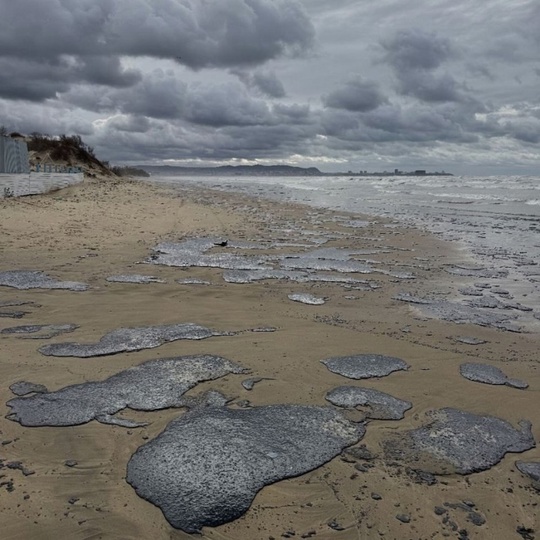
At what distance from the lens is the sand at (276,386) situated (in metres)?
2.36

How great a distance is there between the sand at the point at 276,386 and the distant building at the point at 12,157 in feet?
38.3

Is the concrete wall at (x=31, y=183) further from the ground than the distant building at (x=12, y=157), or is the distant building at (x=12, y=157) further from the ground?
the distant building at (x=12, y=157)

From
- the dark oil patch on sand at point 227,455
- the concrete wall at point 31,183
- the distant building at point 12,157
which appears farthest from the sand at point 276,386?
the distant building at point 12,157

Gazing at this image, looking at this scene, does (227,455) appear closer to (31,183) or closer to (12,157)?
(12,157)

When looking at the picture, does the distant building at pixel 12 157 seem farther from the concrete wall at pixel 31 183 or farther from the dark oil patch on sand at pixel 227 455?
the dark oil patch on sand at pixel 227 455

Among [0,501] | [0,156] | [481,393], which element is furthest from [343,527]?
[0,156]

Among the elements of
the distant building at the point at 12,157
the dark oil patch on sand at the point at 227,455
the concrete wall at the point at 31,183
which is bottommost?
the dark oil patch on sand at the point at 227,455

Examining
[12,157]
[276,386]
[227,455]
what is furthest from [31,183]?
[227,455]

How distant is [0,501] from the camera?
2359mm

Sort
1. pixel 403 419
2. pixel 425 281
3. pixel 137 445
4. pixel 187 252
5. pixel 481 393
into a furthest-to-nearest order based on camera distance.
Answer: pixel 187 252
pixel 425 281
pixel 481 393
pixel 403 419
pixel 137 445

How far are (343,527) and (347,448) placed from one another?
2.12 feet

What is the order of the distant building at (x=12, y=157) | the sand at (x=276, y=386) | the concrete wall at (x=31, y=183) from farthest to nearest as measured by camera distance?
the distant building at (x=12, y=157), the concrete wall at (x=31, y=183), the sand at (x=276, y=386)

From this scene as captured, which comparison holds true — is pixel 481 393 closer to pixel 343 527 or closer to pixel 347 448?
pixel 347 448

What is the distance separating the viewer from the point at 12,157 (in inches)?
795
